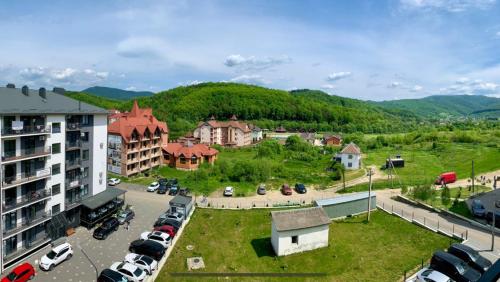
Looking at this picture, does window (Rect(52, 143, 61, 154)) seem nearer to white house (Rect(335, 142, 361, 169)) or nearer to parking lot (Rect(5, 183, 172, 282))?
parking lot (Rect(5, 183, 172, 282))

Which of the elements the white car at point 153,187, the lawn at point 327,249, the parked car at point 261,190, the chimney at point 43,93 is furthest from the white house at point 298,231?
the chimney at point 43,93

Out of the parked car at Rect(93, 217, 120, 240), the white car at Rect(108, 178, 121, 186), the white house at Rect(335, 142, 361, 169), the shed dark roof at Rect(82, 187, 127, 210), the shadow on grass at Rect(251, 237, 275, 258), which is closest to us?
the shadow on grass at Rect(251, 237, 275, 258)

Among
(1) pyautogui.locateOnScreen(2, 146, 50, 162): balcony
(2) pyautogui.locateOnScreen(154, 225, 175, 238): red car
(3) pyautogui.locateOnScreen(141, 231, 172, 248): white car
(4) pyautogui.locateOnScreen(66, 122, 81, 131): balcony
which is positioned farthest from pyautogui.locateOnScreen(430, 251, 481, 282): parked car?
(4) pyautogui.locateOnScreen(66, 122, 81, 131): balcony

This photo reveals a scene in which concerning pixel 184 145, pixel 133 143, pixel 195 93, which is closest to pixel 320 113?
pixel 195 93

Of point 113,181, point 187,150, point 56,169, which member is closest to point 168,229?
point 56,169

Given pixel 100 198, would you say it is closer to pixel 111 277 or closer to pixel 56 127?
pixel 56 127

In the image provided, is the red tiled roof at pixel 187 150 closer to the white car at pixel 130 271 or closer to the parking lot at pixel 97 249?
the parking lot at pixel 97 249
